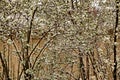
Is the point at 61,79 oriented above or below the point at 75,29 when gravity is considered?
below

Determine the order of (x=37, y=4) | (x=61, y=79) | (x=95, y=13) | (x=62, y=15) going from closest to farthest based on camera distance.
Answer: (x=37, y=4)
(x=62, y=15)
(x=61, y=79)
(x=95, y=13)

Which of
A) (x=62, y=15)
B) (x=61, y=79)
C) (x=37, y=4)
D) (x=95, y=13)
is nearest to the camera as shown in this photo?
(x=37, y=4)

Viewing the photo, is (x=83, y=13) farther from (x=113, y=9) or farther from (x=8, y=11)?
(x=8, y=11)

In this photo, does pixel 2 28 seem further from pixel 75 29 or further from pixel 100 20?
pixel 100 20

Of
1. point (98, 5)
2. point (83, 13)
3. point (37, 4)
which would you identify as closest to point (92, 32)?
point (83, 13)

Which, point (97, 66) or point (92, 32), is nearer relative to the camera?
point (92, 32)

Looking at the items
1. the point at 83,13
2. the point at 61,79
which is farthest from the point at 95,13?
the point at 61,79

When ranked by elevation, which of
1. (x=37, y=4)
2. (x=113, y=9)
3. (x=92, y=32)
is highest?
(x=37, y=4)
